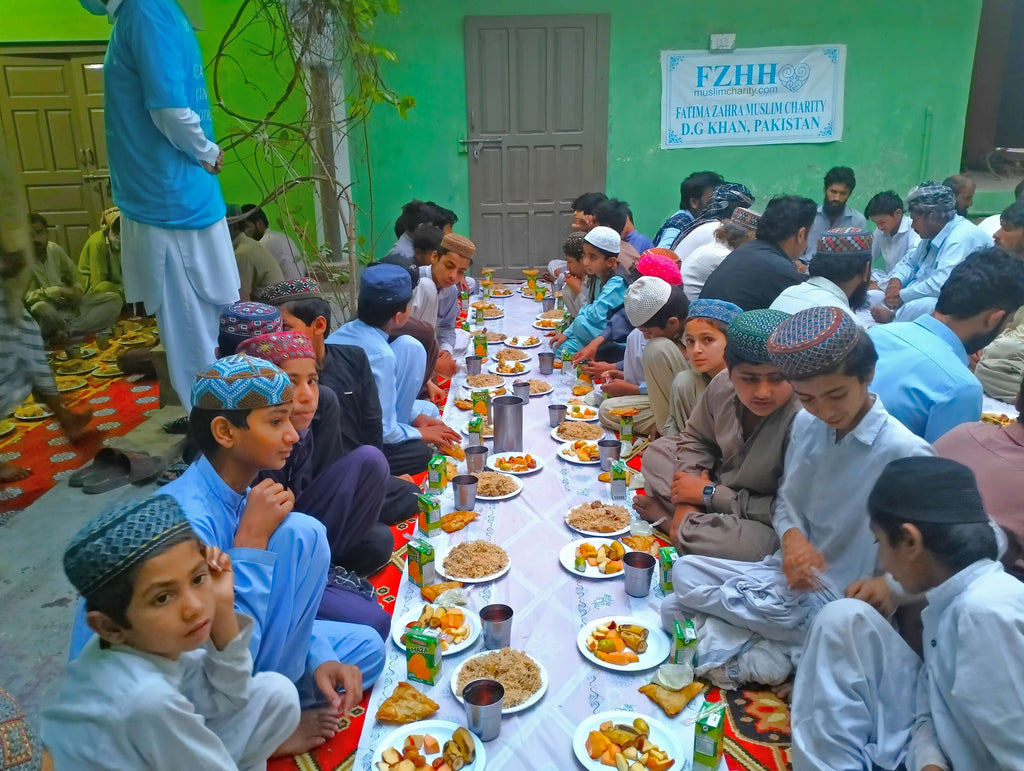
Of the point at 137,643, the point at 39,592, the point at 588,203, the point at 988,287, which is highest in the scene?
the point at 588,203

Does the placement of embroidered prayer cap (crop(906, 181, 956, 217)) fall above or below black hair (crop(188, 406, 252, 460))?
above

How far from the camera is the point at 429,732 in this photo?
1917mm

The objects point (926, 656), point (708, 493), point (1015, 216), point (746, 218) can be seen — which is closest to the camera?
point (926, 656)

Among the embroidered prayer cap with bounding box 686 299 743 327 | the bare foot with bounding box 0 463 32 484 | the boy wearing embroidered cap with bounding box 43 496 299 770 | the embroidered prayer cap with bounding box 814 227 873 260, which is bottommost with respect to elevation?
the bare foot with bounding box 0 463 32 484

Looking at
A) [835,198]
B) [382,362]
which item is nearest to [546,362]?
[382,362]

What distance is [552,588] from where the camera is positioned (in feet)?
8.52

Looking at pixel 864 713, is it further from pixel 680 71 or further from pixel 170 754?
pixel 680 71

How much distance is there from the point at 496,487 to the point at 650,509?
663 millimetres

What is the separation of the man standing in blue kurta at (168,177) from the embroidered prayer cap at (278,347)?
130 cm

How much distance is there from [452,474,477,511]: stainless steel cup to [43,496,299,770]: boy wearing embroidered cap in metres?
1.61

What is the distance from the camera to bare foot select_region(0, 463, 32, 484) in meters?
3.87

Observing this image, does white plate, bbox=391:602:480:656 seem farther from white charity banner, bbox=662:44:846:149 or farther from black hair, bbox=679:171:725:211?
white charity banner, bbox=662:44:846:149

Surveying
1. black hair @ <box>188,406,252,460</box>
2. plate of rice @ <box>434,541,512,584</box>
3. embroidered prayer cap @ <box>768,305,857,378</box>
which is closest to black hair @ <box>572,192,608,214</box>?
plate of rice @ <box>434,541,512,584</box>

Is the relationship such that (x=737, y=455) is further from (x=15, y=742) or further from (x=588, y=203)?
(x=588, y=203)
